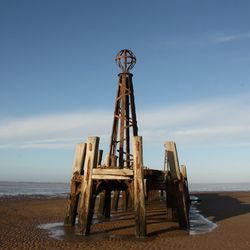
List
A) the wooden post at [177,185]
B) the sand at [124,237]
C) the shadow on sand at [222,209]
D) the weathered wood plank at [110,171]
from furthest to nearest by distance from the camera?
the shadow on sand at [222,209], the wooden post at [177,185], the weathered wood plank at [110,171], the sand at [124,237]

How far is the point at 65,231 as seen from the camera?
14.5m

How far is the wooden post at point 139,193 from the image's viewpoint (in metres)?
12.6

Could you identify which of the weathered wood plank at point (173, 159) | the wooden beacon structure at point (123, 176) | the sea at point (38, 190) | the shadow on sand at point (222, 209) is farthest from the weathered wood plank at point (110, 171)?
the sea at point (38, 190)

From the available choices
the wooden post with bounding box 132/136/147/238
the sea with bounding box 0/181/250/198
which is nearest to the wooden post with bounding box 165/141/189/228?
the wooden post with bounding box 132/136/147/238

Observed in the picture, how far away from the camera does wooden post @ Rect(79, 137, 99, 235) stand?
43.3ft

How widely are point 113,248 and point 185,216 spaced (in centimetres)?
463

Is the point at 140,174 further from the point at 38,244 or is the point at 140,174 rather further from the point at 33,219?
the point at 33,219

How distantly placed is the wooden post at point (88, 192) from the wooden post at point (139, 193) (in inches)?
64.5

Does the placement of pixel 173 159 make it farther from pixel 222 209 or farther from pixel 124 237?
pixel 222 209

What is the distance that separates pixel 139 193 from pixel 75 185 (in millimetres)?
3824

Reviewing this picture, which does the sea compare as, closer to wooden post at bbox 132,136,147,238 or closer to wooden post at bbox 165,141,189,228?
wooden post at bbox 165,141,189,228

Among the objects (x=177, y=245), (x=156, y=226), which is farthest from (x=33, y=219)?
(x=177, y=245)

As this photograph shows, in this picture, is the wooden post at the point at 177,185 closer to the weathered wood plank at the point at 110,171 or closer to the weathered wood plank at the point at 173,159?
the weathered wood plank at the point at 173,159

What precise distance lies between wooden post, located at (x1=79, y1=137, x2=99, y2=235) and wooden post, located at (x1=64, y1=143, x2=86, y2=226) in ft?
6.22
